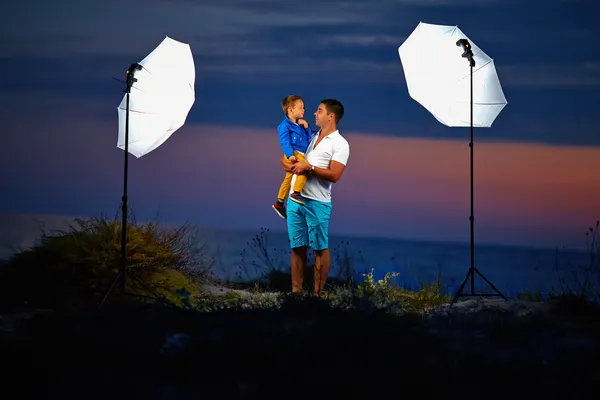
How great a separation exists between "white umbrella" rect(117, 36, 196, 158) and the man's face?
133 centimetres

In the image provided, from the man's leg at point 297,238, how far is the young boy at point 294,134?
128 mm

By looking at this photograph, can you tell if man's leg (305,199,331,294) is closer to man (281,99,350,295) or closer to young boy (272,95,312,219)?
man (281,99,350,295)

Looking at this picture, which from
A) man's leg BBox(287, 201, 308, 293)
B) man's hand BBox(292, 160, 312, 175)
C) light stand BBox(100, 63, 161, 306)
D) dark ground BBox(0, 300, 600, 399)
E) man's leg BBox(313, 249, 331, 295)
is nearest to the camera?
dark ground BBox(0, 300, 600, 399)

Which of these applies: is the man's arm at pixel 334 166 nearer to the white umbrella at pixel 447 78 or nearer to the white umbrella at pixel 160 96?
the white umbrella at pixel 447 78

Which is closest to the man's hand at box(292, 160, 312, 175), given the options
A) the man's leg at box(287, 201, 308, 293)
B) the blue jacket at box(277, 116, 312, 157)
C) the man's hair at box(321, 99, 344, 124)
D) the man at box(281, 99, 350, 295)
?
the man at box(281, 99, 350, 295)

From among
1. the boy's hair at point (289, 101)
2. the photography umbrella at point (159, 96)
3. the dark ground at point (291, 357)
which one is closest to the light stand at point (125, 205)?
the photography umbrella at point (159, 96)

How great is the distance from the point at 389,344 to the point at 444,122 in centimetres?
479

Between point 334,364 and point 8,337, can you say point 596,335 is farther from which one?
point 8,337

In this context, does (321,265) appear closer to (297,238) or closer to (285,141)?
(297,238)

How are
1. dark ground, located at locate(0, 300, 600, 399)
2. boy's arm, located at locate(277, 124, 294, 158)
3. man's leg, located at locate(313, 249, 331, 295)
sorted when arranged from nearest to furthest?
dark ground, located at locate(0, 300, 600, 399) → boy's arm, located at locate(277, 124, 294, 158) → man's leg, located at locate(313, 249, 331, 295)

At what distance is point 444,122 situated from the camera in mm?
9125

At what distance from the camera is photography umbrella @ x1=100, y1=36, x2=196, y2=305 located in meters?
8.43

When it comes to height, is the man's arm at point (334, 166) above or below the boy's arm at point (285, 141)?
below

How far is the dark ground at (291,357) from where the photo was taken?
423 cm
